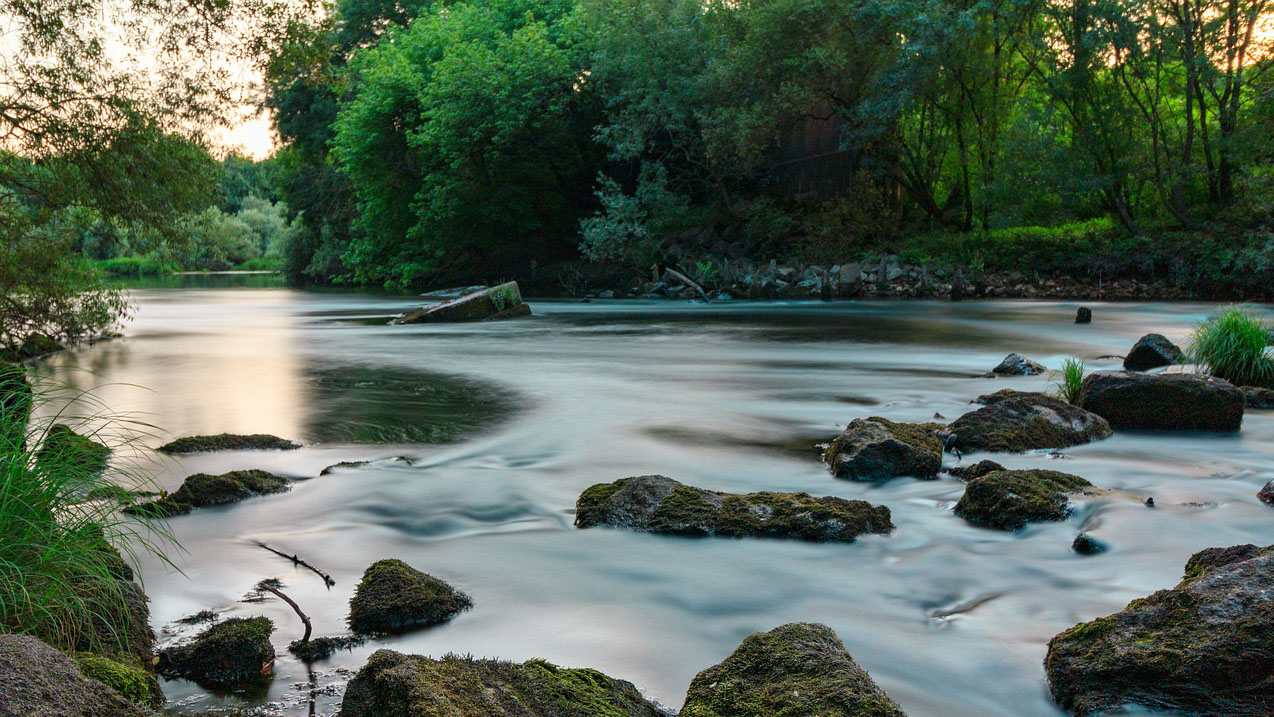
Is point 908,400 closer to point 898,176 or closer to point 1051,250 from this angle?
point 1051,250

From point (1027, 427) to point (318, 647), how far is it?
640cm

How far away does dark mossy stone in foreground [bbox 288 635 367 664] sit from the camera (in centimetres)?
412

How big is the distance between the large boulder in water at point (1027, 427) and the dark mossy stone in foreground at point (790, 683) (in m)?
5.17

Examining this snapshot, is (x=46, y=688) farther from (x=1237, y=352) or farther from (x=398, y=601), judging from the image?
(x=1237, y=352)

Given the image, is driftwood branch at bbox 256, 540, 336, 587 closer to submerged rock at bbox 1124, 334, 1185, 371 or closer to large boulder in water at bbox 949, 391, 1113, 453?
large boulder in water at bbox 949, 391, 1113, 453

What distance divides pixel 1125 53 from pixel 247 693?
97.5ft

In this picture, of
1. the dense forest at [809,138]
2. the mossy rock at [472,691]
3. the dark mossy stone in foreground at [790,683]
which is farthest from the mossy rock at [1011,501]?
the dense forest at [809,138]

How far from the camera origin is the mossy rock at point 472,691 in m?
2.85

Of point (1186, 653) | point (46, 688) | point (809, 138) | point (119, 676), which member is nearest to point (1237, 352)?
point (1186, 653)

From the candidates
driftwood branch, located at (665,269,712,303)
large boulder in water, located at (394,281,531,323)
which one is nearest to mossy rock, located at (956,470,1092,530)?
large boulder in water, located at (394,281,531,323)

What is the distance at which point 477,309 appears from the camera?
1008 inches

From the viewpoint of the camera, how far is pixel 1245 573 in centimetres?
369

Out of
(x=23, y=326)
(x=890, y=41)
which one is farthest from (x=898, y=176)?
(x=23, y=326)

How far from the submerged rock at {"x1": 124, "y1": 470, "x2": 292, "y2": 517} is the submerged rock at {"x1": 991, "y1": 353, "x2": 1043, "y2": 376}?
10.3 m
